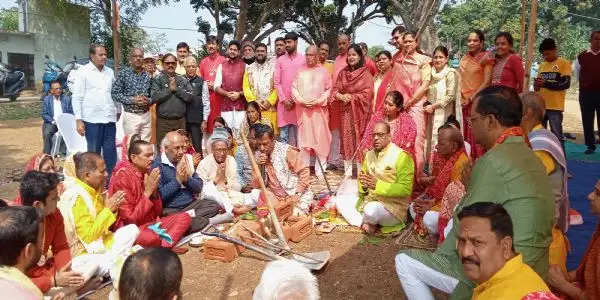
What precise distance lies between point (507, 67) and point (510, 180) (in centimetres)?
469

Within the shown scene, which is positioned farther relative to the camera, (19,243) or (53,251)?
(53,251)

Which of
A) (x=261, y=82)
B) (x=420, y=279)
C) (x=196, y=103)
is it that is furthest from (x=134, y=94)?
(x=420, y=279)

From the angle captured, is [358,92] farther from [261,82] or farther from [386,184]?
[386,184]

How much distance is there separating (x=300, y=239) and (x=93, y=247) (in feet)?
6.74

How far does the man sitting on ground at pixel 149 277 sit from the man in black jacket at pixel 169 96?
Answer: 5.02 metres

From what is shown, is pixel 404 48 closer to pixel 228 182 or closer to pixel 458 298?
pixel 228 182

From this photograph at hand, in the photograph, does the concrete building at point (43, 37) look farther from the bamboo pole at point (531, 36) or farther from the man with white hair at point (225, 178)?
the bamboo pole at point (531, 36)

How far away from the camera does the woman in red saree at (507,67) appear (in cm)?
658

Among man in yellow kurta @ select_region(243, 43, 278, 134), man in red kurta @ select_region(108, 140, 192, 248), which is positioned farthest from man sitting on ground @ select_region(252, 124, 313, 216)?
man in yellow kurta @ select_region(243, 43, 278, 134)

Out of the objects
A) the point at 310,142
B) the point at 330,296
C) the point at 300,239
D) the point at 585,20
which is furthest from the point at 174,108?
the point at 585,20

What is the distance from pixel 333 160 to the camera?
27.1 feet

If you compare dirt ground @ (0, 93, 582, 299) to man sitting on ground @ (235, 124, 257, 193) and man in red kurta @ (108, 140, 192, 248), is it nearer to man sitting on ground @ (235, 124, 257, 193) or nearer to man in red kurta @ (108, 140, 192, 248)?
man in red kurta @ (108, 140, 192, 248)

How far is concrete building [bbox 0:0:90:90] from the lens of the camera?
26203mm

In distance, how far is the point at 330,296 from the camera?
154 inches
